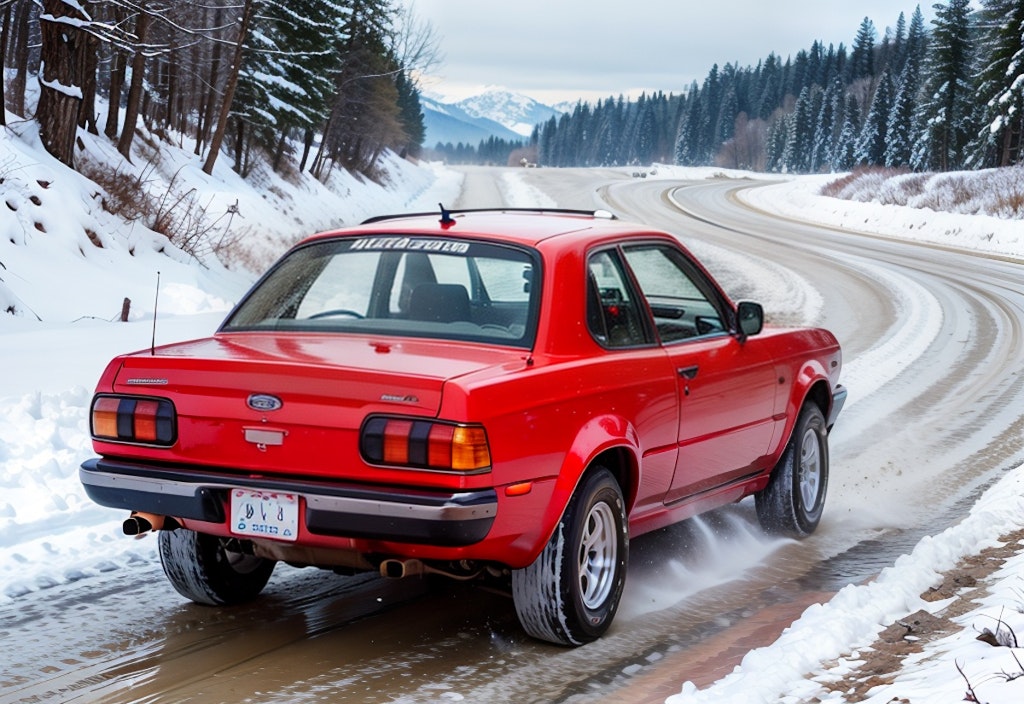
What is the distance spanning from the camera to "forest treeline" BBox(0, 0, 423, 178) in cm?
1686

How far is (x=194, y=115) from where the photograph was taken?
52125 millimetres

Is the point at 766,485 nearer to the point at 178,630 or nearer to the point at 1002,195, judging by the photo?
the point at 178,630

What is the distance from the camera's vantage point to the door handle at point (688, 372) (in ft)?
16.6

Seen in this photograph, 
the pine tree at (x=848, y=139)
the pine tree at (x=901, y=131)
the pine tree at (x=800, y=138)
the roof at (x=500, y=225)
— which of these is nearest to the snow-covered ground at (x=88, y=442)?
the roof at (x=500, y=225)

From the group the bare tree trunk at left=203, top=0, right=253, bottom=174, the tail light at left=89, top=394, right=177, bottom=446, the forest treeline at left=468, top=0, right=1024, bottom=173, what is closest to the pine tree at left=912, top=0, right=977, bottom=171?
the forest treeline at left=468, top=0, right=1024, bottom=173

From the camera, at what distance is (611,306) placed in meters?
4.90

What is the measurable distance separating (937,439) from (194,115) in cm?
4797

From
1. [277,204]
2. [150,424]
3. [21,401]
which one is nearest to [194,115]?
[277,204]

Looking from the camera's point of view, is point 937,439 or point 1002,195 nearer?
point 937,439

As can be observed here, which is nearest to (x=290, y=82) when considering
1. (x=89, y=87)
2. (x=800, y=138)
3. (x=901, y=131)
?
(x=89, y=87)

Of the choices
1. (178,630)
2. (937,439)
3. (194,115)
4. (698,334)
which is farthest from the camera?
(194,115)

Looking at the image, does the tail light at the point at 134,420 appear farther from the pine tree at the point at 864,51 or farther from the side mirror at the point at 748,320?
the pine tree at the point at 864,51

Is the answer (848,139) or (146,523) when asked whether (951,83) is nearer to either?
(848,139)

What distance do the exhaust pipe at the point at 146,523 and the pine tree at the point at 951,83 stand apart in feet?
240
